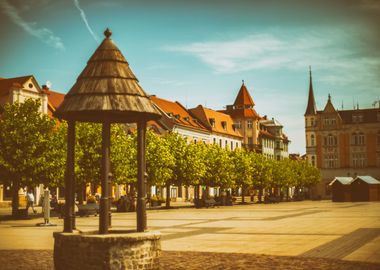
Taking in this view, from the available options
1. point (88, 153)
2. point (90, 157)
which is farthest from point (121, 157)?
point (88, 153)

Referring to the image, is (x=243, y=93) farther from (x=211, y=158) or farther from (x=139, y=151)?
(x=139, y=151)

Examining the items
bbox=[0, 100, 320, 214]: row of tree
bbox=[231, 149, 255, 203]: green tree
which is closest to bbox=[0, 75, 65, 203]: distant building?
bbox=[0, 100, 320, 214]: row of tree

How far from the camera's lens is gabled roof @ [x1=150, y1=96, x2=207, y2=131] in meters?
84.4

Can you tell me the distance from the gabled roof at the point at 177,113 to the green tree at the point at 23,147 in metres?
47.6

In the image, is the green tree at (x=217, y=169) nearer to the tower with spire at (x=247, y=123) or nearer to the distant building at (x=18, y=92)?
the distant building at (x=18, y=92)

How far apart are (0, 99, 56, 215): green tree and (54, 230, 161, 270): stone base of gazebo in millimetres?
23071

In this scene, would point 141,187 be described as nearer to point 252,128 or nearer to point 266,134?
point 252,128

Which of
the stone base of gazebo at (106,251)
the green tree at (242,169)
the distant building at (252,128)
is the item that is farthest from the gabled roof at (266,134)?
the stone base of gazebo at (106,251)

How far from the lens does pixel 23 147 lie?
3444cm

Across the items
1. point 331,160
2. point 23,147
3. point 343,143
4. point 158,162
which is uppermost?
point 343,143

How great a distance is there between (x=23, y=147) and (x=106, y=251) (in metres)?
24.8

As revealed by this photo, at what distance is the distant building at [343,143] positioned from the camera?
104m

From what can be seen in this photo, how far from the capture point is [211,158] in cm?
5969

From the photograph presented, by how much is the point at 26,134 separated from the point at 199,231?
663 inches
